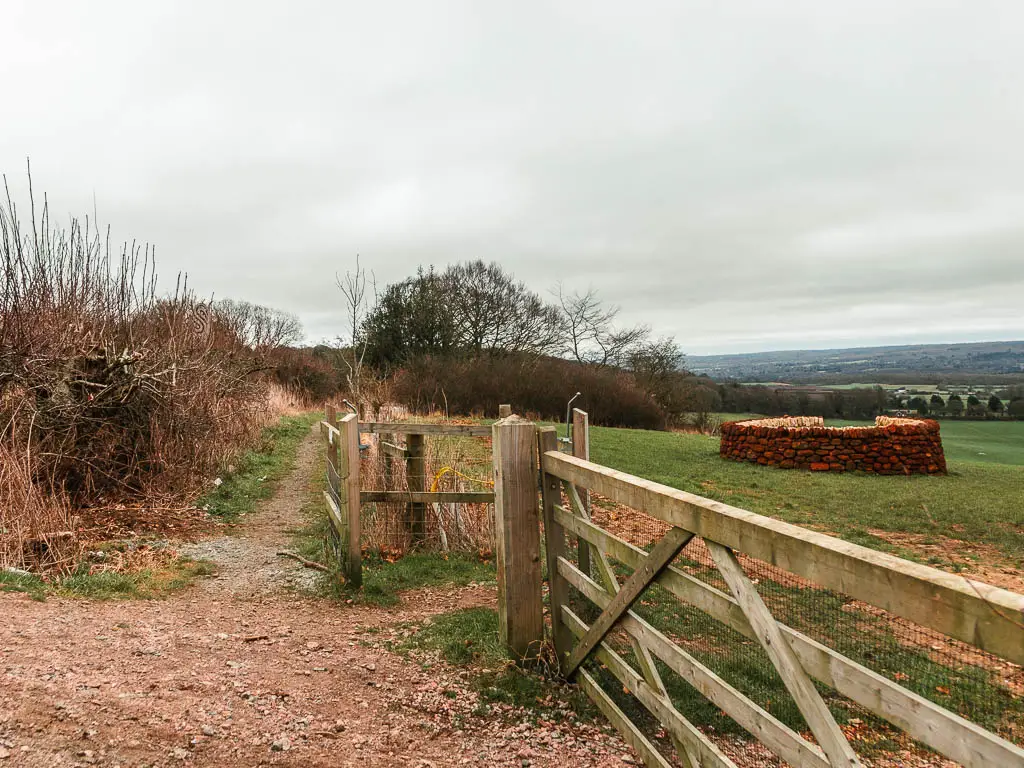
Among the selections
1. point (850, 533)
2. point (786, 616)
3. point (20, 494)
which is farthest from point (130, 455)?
point (850, 533)

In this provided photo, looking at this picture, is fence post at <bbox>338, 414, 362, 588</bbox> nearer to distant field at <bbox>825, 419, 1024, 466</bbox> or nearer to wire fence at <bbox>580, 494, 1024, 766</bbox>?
wire fence at <bbox>580, 494, 1024, 766</bbox>

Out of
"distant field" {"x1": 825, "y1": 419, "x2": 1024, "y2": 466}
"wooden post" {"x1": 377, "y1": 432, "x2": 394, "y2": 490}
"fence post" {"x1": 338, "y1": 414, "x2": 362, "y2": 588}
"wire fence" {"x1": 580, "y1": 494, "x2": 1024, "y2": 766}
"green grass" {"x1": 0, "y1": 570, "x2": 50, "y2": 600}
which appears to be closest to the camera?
Answer: "wire fence" {"x1": 580, "y1": 494, "x2": 1024, "y2": 766}

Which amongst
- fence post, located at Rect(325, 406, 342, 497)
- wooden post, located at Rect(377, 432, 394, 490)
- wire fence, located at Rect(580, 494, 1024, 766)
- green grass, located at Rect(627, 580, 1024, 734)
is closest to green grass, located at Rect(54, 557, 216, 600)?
fence post, located at Rect(325, 406, 342, 497)

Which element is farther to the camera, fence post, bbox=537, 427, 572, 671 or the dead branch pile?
the dead branch pile

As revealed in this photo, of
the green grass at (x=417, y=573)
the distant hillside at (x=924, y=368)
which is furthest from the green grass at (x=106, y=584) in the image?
the distant hillside at (x=924, y=368)

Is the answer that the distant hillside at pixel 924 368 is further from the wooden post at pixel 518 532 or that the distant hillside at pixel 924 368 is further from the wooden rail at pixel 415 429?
the wooden post at pixel 518 532

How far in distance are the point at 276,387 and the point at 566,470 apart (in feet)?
75.3

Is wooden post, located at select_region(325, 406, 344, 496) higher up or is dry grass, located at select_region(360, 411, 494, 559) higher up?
wooden post, located at select_region(325, 406, 344, 496)

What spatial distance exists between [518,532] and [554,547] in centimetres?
22

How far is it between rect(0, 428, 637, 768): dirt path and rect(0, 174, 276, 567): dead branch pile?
2230mm

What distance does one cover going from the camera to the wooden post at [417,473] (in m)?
6.68

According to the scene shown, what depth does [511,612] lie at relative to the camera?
3.79m

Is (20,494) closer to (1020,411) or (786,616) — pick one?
(786,616)

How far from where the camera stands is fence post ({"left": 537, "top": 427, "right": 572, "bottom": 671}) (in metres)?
3.63
